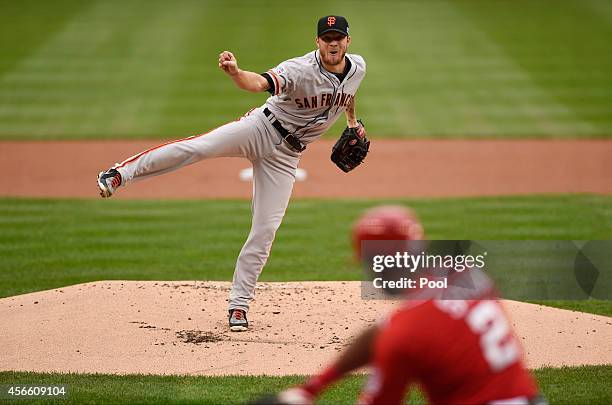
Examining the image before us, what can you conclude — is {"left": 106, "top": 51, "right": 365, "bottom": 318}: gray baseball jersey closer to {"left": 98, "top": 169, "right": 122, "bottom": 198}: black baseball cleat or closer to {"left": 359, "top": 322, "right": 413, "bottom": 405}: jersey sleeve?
{"left": 98, "top": 169, "right": 122, "bottom": 198}: black baseball cleat

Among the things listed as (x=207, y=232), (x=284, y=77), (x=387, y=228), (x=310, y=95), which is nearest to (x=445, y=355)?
(x=387, y=228)

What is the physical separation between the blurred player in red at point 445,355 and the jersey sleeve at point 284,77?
11.2 ft

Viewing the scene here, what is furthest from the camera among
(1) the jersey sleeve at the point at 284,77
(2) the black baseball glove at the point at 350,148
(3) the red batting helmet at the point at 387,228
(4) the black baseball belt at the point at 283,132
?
(2) the black baseball glove at the point at 350,148

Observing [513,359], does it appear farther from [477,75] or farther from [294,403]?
[477,75]

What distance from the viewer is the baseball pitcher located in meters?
7.02

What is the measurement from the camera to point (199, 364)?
6.84 metres

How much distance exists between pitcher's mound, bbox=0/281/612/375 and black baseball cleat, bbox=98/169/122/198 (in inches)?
49.1

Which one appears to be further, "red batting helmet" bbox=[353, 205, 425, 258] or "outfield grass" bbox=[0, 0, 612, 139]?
"outfield grass" bbox=[0, 0, 612, 139]

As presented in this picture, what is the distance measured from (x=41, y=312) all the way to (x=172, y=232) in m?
4.15

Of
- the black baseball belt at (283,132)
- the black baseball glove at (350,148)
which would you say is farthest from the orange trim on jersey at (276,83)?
the black baseball glove at (350,148)

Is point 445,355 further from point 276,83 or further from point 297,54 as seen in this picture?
point 297,54

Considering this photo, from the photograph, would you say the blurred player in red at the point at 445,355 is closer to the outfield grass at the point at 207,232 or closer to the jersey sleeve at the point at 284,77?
the jersey sleeve at the point at 284,77

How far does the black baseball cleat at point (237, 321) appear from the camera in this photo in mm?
7598

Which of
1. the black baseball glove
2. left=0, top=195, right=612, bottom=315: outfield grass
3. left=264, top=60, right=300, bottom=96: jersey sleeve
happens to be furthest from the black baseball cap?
left=0, top=195, right=612, bottom=315: outfield grass
